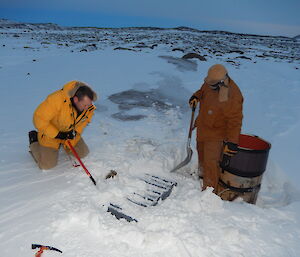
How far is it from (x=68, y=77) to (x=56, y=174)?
659cm

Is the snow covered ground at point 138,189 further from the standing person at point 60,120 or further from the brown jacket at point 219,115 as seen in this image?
the brown jacket at point 219,115

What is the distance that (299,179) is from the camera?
4.22m

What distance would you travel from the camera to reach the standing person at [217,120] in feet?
11.1

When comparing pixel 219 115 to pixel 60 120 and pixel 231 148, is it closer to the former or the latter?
pixel 231 148

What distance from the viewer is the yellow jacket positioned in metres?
3.54

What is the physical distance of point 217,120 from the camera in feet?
11.9

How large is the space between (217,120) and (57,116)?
2115 millimetres

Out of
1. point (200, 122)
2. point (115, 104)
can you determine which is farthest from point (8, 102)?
point (200, 122)

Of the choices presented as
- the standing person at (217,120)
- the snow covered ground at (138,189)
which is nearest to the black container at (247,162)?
the standing person at (217,120)

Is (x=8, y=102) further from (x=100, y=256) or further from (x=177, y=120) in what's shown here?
(x=100, y=256)

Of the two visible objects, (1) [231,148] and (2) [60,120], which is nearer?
(1) [231,148]

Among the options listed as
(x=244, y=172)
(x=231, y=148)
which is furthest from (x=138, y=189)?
(x=244, y=172)

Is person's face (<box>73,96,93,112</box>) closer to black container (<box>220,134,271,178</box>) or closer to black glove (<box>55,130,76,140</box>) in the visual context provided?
black glove (<box>55,130,76,140</box>)

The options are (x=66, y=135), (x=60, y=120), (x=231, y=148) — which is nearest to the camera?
(x=231, y=148)
